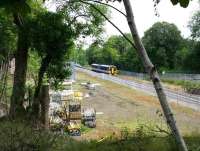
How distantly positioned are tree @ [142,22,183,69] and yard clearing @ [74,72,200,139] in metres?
27.2

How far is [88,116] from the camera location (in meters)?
→ 26.0

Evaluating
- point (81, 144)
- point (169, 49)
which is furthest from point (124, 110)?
point (169, 49)

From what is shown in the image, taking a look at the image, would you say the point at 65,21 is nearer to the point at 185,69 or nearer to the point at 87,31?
the point at 87,31

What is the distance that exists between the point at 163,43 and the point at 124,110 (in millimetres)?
50658

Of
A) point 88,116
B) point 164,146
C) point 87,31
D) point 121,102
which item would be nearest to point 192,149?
point 164,146

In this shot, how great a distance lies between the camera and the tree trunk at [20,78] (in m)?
14.5

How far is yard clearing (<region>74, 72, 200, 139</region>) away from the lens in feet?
78.7

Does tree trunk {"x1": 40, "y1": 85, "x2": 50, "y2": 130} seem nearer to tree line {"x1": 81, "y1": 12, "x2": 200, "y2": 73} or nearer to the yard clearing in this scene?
the yard clearing

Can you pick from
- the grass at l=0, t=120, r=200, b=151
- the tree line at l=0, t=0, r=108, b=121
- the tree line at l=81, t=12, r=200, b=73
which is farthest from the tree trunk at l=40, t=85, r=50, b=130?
the tree line at l=81, t=12, r=200, b=73

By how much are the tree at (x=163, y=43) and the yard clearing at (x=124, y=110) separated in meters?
27.2

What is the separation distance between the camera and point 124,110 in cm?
3519

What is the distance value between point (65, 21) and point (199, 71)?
61764 millimetres

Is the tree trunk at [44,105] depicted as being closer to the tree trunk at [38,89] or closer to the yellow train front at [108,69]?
the tree trunk at [38,89]

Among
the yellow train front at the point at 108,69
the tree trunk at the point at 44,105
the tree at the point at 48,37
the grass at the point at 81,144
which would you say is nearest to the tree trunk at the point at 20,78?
the tree at the point at 48,37
